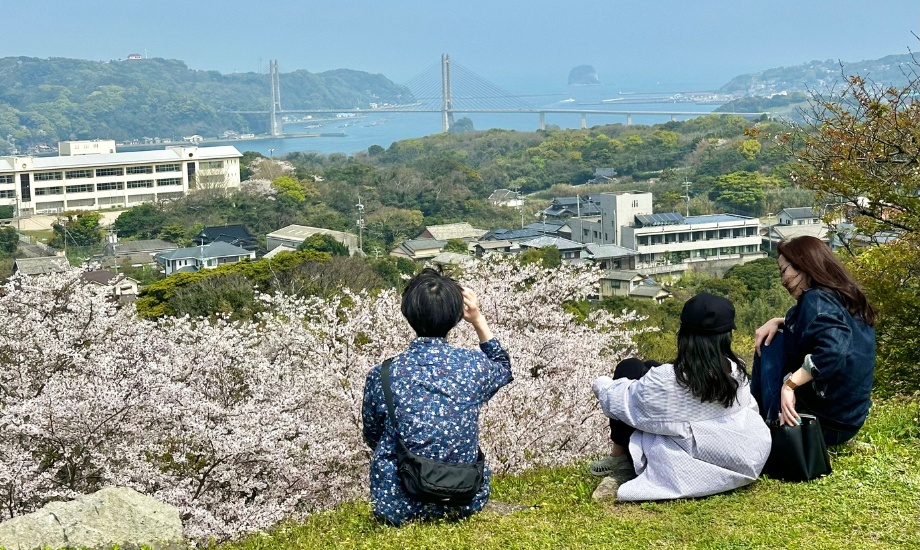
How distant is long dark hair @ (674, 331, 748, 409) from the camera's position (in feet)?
9.05

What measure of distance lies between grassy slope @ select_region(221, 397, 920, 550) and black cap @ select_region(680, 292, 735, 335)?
534 millimetres

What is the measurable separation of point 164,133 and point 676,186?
77.1 metres

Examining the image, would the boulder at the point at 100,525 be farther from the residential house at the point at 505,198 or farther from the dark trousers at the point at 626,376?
the residential house at the point at 505,198

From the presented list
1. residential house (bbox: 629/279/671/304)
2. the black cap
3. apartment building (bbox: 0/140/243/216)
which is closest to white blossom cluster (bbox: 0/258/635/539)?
the black cap

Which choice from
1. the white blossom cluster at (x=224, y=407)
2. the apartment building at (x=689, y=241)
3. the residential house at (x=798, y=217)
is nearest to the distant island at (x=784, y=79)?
the residential house at (x=798, y=217)

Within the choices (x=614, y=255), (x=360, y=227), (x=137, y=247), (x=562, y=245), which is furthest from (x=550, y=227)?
(x=137, y=247)

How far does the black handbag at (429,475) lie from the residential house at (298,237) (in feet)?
95.3

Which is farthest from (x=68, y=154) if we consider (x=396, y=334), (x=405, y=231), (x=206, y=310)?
(x=396, y=334)

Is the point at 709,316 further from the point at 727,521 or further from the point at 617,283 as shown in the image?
the point at 617,283

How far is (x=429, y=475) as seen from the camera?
8.88 ft

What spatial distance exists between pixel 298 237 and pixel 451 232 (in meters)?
6.01

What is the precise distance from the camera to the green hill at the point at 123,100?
345 feet

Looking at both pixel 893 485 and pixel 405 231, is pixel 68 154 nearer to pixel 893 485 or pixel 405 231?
pixel 405 231

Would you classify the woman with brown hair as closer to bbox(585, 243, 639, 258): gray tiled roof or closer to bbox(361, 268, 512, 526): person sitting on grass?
bbox(361, 268, 512, 526): person sitting on grass
